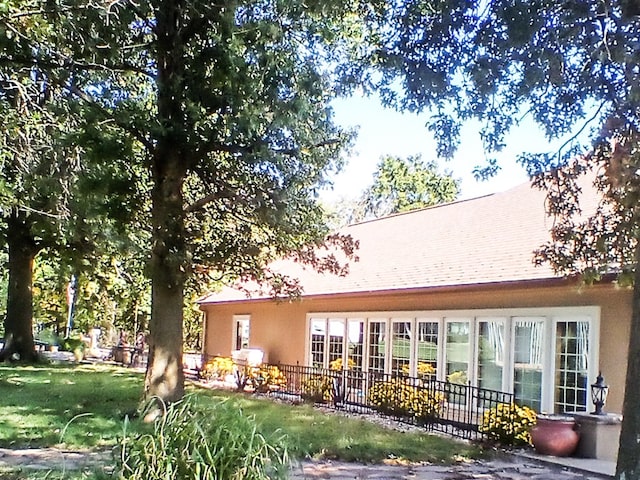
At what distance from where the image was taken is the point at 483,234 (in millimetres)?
18344

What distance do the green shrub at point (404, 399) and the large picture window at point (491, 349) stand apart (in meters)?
1.08

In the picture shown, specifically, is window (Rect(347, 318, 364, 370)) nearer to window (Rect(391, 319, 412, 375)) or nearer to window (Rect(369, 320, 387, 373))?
window (Rect(369, 320, 387, 373))

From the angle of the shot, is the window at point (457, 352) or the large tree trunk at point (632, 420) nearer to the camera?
the large tree trunk at point (632, 420)

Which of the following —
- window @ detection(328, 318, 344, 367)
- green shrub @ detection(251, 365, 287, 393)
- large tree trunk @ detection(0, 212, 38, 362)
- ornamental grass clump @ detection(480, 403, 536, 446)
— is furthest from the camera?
large tree trunk @ detection(0, 212, 38, 362)

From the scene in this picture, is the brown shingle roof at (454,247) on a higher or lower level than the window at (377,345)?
higher

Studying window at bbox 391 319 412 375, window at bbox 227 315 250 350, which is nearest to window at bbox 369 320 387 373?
window at bbox 391 319 412 375

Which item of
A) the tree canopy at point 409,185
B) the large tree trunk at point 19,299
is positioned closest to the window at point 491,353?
the large tree trunk at point 19,299

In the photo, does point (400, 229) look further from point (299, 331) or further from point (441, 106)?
point (441, 106)

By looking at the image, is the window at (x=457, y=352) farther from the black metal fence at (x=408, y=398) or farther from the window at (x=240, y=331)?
the window at (x=240, y=331)

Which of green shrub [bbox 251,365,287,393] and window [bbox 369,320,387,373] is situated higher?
window [bbox 369,320,387,373]

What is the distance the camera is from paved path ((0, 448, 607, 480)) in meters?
8.65

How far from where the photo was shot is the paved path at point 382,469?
28.4 ft

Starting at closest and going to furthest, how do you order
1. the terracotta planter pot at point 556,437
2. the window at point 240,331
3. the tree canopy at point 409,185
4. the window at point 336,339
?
the terracotta planter pot at point 556,437, the window at point 336,339, the window at point 240,331, the tree canopy at point 409,185

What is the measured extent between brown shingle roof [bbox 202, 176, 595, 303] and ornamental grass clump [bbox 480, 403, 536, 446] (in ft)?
8.07
